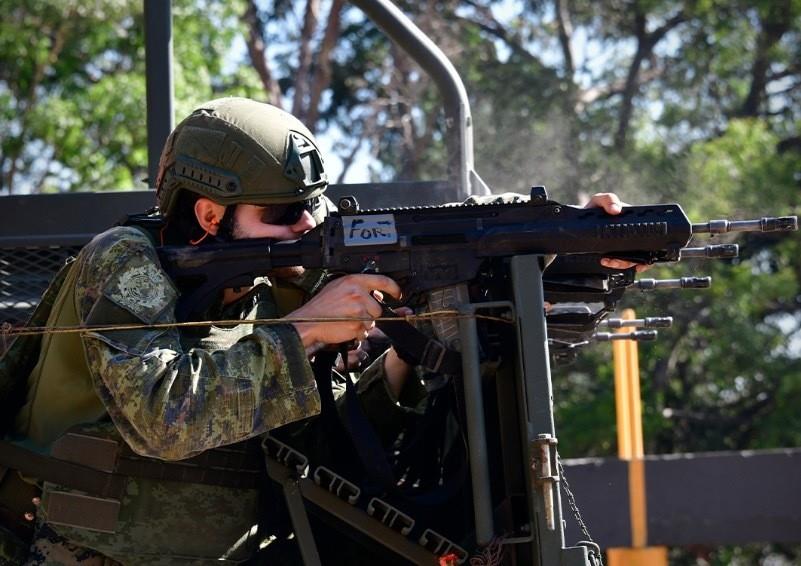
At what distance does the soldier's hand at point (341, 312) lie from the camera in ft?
10.3

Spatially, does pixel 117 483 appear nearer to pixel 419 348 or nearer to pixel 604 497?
pixel 419 348

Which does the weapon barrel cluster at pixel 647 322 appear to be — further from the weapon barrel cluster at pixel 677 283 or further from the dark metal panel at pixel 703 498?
the dark metal panel at pixel 703 498

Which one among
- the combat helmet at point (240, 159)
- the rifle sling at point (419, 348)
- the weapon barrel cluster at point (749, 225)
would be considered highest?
the combat helmet at point (240, 159)

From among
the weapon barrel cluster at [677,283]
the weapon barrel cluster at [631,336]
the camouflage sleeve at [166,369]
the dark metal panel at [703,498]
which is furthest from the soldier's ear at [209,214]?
the dark metal panel at [703,498]

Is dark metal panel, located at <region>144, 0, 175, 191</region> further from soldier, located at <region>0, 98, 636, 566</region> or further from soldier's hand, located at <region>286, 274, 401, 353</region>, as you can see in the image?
soldier's hand, located at <region>286, 274, 401, 353</region>

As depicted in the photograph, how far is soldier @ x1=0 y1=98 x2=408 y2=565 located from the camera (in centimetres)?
300

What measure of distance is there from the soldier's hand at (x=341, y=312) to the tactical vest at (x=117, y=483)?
0.30 m

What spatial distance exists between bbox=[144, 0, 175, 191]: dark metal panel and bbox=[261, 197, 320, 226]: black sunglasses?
3.94 ft

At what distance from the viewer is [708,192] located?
1512cm

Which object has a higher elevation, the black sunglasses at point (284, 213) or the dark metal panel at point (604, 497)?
the dark metal panel at point (604, 497)

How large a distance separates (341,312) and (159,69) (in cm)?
173

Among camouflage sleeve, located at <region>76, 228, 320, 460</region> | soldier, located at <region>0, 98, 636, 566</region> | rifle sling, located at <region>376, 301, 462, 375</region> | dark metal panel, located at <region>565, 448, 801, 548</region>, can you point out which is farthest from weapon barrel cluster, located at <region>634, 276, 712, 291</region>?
dark metal panel, located at <region>565, 448, 801, 548</region>

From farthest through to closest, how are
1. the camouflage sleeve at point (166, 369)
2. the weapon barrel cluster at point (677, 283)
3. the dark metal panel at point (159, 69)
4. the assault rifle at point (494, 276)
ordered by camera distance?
the dark metal panel at point (159, 69) → the weapon barrel cluster at point (677, 283) → the assault rifle at point (494, 276) → the camouflage sleeve at point (166, 369)

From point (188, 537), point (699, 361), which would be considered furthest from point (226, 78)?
point (188, 537)
